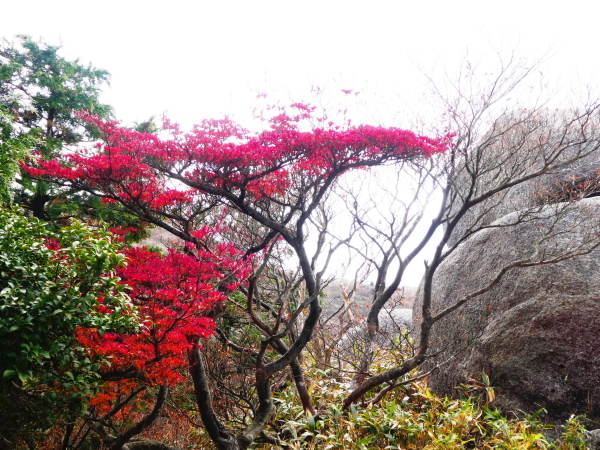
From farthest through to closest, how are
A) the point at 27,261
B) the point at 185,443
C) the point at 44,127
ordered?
the point at 44,127
the point at 185,443
the point at 27,261

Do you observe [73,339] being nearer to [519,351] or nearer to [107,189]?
[107,189]

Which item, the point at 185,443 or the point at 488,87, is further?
the point at 185,443

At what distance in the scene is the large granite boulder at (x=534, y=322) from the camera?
5809 mm

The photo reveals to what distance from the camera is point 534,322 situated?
20.3 ft

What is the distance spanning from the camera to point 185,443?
7039mm

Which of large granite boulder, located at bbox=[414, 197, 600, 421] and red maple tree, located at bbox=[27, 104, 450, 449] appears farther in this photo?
large granite boulder, located at bbox=[414, 197, 600, 421]

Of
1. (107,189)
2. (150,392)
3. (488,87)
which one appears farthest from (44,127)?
(488,87)

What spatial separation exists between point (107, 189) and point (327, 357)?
4981 mm

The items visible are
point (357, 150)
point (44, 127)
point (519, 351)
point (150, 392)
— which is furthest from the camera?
point (44, 127)

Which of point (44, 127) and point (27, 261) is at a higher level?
point (44, 127)

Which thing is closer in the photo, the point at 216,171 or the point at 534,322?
the point at 216,171

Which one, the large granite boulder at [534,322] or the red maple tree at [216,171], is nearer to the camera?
the red maple tree at [216,171]

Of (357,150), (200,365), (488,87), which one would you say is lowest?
(200,365)

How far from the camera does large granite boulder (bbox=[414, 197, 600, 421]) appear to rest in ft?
19.1
